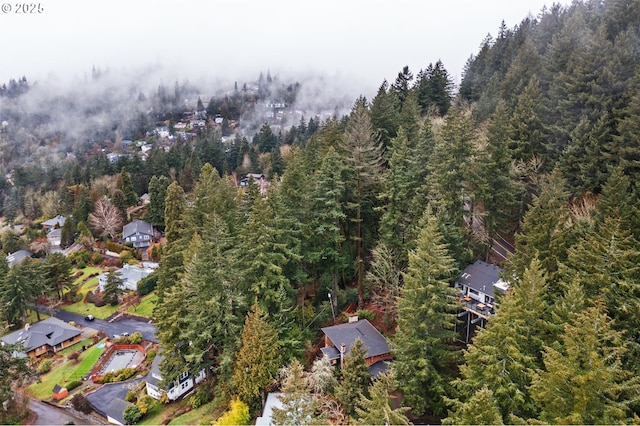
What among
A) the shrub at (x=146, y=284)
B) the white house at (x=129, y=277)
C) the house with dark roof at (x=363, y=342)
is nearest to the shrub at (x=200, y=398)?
the house with dark roof at (x=363, y=342)

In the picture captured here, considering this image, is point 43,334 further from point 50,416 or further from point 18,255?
point 18,255

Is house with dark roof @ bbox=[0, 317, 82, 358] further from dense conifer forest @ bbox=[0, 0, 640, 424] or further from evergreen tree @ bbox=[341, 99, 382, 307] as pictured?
evergreen tree @ bbox=[341, 99, 382, 307]

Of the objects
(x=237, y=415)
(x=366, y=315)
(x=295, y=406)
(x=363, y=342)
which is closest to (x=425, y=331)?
(x=363, y=342)

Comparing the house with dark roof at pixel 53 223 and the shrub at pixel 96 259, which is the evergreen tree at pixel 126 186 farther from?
the shrub at pixel 96 259

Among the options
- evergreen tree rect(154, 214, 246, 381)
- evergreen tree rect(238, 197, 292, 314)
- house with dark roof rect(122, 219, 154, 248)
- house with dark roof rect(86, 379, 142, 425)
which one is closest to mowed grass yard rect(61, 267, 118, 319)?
house with dark roof rect(122, 219, 154, 248)

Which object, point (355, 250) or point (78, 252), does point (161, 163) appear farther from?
point (355, 250)

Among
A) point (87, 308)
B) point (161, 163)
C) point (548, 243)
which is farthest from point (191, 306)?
point (161, 163)
